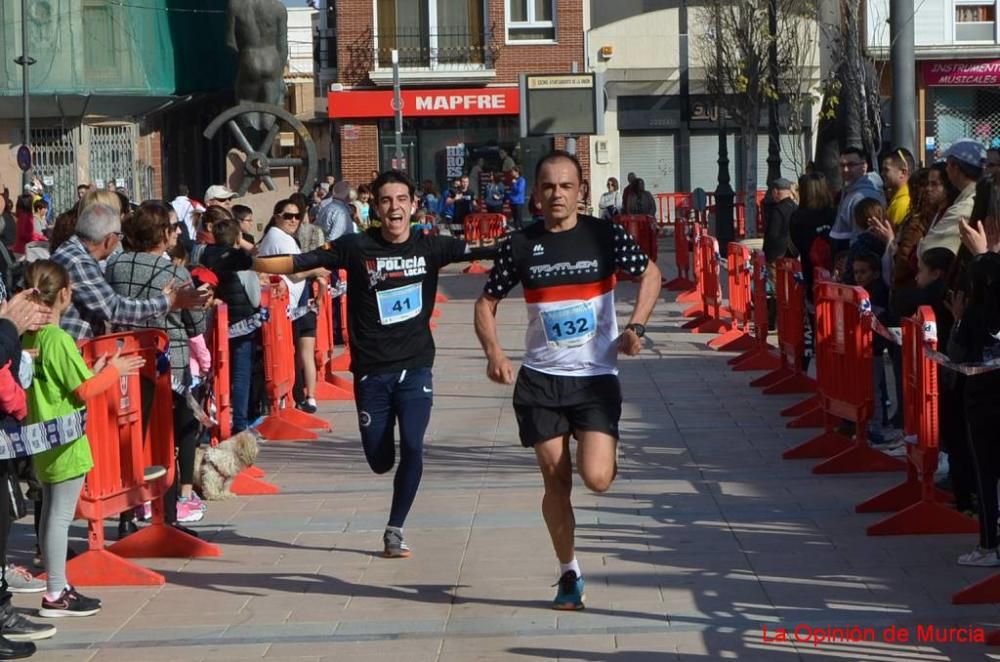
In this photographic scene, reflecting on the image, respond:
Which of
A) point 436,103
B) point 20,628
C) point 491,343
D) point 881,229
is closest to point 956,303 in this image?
point 491,343

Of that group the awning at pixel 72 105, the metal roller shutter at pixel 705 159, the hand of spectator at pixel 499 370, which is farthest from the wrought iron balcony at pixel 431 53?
the hand of spectator at pixel 499 370

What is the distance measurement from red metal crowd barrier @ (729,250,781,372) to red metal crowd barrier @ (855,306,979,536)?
6966 mm

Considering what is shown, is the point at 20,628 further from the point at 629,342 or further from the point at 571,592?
the point at 629,342

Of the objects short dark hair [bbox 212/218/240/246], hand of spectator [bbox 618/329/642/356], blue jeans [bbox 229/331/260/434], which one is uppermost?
short dark hair [bbox 212/218/240/246]

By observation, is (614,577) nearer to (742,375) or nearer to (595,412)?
(595,412)

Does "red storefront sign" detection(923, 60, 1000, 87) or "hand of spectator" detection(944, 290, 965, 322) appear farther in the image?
"red storefront sign" detection(923, 60, 1000, 87)

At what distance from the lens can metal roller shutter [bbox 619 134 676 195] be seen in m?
48.8

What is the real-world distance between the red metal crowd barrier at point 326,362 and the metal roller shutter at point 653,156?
3339cm

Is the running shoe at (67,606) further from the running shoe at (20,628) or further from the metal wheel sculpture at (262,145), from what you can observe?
the metal wheel sculpture at (262,145)

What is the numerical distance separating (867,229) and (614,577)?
15.5 ft

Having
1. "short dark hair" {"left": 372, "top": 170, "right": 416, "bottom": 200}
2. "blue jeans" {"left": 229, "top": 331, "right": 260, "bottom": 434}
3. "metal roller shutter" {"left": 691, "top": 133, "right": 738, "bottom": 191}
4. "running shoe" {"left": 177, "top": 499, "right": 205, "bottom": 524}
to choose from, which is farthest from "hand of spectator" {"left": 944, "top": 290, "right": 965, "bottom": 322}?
"metal roller shutter" {"left": 691, "top": 133, "right": 738, "bottom": 191}

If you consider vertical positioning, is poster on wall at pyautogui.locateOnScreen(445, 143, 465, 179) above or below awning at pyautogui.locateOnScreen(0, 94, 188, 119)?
below

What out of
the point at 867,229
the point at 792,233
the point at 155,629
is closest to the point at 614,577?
the point at 155,629

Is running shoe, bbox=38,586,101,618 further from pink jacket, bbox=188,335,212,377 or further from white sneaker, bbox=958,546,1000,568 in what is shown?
white sneaker, bbox=958,546,1000,568
